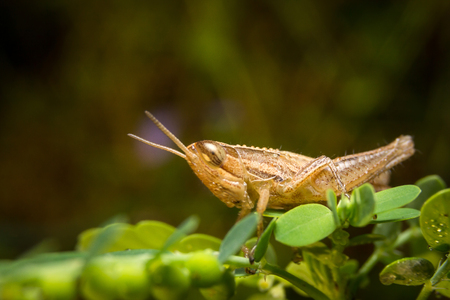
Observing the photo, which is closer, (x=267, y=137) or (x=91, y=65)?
(x=267, y=137)

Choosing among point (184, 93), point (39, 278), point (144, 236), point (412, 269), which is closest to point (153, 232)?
point (144, 236)

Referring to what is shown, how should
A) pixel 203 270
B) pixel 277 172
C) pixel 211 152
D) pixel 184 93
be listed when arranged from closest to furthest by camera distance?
pixel 203 270, pixel 211 152, pixel 277 172, pixel 184 93

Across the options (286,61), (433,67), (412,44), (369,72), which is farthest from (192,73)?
(433,67)

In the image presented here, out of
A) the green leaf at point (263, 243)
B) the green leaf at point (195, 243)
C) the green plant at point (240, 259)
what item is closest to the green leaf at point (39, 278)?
the green plant at point (240, 259)

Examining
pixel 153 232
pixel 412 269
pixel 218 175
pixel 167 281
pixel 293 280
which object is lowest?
pixel 412 269

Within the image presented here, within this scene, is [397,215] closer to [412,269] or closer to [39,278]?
[412,269]

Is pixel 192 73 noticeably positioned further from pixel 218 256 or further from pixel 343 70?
pixel 218 256
